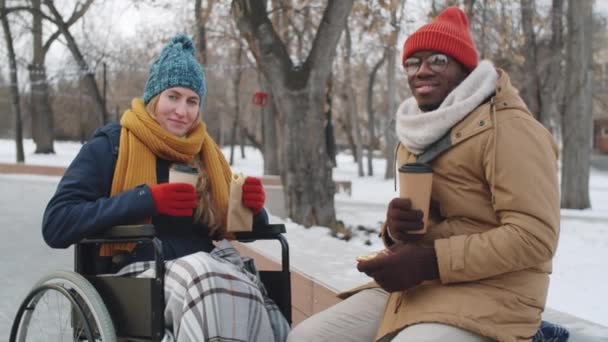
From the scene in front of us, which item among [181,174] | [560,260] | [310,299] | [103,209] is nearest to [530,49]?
[560,260]

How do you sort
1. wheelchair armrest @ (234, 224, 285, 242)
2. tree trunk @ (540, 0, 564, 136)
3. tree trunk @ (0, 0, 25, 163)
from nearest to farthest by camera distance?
wheelchair armrest @ (234, 224, 285, 242) < tree trunk @ (540, 0, 564, 136) < tree trunk @ (0, 0, 25, 163)

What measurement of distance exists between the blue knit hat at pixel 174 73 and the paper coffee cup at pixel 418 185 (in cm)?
130

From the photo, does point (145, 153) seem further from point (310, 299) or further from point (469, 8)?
point (469, 8)

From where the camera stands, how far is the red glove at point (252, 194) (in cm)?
304

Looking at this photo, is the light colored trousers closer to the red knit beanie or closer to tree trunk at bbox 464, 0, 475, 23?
the red knit beanie

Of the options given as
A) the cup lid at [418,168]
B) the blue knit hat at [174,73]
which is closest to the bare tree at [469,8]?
the blue knit hat at [174,73]

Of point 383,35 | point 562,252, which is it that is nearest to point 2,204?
point 383,35

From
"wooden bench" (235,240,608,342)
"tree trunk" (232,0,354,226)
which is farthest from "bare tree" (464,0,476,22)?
"wooden bench" (235,240,608,342)

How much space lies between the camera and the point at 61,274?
112 inches

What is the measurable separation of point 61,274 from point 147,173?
53 cm

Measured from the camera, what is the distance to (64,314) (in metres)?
3.35

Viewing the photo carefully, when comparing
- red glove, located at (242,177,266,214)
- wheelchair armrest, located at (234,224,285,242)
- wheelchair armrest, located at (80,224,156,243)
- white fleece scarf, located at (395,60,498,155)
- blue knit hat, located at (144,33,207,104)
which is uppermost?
blue knit hat, located at (144,33,207,104)

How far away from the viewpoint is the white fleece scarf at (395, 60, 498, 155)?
7.54 feet

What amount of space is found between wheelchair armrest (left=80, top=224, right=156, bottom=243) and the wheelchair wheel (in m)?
0.16
